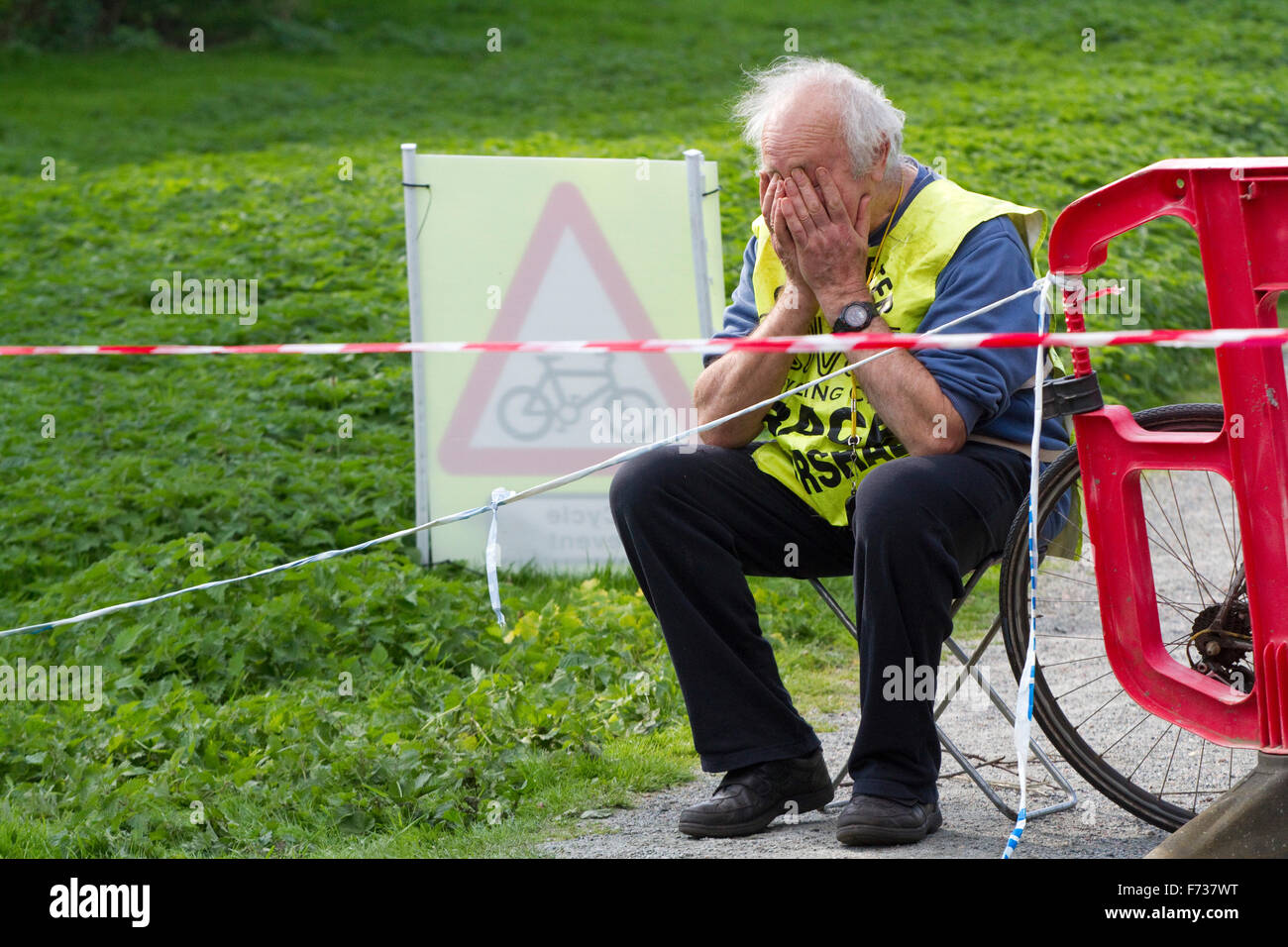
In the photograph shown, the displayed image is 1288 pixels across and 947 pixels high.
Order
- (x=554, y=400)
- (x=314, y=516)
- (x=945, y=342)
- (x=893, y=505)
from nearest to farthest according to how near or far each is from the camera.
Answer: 1. (x=945, y=342)
2. (x=893, y=505)
3. (x=554, y=400)
4. (x=314, y=516)

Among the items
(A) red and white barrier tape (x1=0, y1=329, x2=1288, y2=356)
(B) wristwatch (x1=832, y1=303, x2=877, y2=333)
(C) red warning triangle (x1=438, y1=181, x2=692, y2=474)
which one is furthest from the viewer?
(C) red warning triangle (x1=438, y1=181, x2=692, y2=474)

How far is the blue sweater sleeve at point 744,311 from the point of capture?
391cm

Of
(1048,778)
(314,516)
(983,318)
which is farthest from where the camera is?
(314,516)

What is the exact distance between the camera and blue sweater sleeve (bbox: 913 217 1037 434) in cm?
340

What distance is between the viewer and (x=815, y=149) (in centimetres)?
356

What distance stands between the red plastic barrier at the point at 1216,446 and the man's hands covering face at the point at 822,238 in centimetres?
50

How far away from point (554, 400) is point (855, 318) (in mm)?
2608

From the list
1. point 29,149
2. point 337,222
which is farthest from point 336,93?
point 337,222

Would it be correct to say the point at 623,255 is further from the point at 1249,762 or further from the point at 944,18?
the point at 944,18

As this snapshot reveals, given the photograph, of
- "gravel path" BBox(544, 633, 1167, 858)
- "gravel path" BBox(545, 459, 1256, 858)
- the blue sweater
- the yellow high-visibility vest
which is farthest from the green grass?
the blue sweater

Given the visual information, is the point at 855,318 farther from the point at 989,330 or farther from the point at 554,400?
the point at 554,400

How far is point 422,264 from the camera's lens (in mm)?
6020

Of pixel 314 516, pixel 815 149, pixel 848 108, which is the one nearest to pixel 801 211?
pixel 815 149

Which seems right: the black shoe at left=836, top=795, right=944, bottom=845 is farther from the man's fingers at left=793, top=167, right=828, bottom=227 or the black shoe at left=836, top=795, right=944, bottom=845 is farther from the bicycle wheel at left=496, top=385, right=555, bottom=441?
the bicycle wheel at left=496, top=385, right=555, bottom=441
